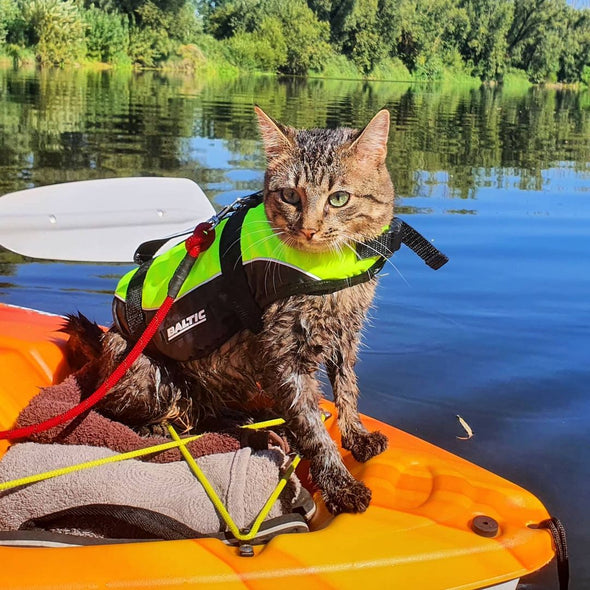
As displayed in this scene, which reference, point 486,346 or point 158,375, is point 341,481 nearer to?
point 158,375

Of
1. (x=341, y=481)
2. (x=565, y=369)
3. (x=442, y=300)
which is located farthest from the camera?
(x=442, y=300)

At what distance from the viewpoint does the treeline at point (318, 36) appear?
117 feet

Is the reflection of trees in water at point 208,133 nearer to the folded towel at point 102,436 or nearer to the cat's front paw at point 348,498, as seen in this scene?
the folded towel at point 102,436

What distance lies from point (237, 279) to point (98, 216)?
8.11 feet

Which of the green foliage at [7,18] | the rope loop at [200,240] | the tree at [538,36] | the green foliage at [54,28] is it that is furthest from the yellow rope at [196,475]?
the tree at [538,36]

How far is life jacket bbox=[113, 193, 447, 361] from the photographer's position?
2570 millimetres

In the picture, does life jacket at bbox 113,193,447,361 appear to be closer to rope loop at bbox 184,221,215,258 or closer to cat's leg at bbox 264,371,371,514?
rope loop at bbox 184,221,215,258

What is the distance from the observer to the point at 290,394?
2.64m

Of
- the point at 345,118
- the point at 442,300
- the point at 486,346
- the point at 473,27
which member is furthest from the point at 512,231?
the point at 473,27

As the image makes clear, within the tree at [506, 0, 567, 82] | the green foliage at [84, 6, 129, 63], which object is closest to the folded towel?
the green foliage at [84, 6, 129, 63]

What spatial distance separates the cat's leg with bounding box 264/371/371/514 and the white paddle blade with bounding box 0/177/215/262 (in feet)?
7.68

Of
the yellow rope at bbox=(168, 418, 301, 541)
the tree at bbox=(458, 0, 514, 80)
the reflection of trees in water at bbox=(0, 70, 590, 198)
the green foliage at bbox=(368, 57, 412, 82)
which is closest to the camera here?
the yellow rope at bbox=(168, 418, 301, 541)

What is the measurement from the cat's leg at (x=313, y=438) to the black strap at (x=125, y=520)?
Result: 0.49 m

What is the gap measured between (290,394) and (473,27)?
67.0 metres
